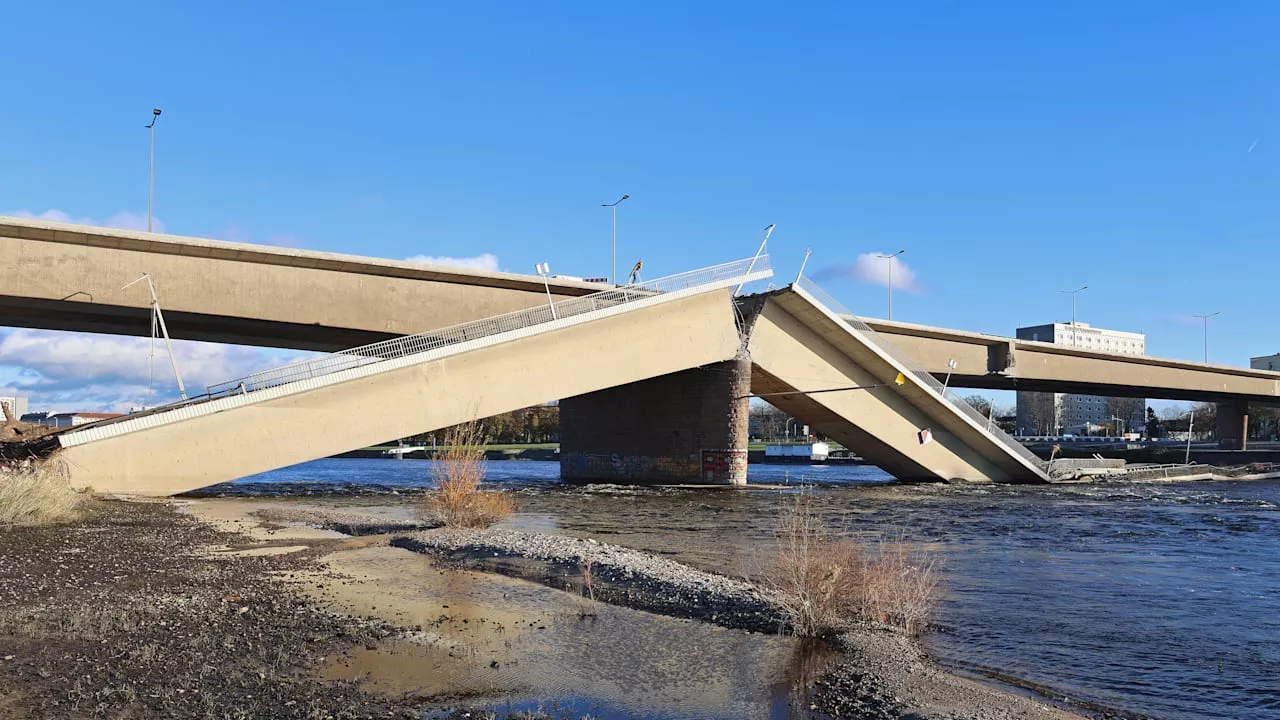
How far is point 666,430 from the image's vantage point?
155ft

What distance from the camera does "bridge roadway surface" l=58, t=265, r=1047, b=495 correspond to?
94.2 feet

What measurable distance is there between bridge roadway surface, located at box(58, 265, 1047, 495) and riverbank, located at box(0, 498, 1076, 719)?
1269 centimetres

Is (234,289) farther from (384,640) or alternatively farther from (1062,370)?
(1062,370)

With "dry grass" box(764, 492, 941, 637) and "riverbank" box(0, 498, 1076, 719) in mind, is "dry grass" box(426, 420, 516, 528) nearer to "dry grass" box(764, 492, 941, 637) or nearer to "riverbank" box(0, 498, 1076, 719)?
"riverbank" box(0, 498, 1076, 719)

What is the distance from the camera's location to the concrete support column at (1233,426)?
9169 centimetres

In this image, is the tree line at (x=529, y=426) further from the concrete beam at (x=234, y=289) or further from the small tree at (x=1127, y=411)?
the small tree at (x=1127, y=411)

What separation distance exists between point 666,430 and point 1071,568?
2950cm

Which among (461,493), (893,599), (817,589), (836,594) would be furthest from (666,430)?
(817,589)

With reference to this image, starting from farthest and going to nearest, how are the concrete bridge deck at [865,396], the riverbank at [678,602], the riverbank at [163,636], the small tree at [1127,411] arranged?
the small tree at [1127,411] < the concrete bridge deck at [865,396] < the riverbank at [678,602] < the riverbank at [163,636]

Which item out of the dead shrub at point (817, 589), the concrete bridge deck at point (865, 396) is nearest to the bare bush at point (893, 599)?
the dead shrub at point (817, 589)

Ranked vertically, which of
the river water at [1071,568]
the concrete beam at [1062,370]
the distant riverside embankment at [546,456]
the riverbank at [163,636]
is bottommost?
the distant riverside embankment at [546,456]

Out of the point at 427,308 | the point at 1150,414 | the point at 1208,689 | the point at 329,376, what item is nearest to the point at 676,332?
the point at 427,308

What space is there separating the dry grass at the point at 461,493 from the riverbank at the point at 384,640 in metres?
4.34

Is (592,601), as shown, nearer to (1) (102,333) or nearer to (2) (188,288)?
(2) (188,288)
